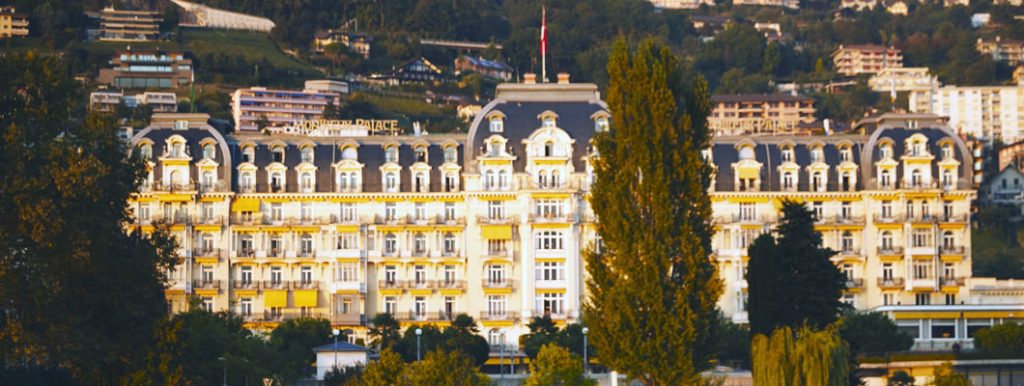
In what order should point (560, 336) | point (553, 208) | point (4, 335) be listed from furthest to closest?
point (553, 208) < point (560, 336) < point (4, 335)

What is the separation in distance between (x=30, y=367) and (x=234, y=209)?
4688 cm

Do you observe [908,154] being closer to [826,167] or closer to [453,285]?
[826,167]

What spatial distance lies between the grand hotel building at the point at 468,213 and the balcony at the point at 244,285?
0.09m

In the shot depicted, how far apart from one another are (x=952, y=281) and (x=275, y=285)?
4076 cm

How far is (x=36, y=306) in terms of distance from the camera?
304 ft

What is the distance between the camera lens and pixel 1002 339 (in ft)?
410

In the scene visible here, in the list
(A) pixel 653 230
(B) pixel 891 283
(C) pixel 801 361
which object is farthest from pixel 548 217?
(C) pixel 801 361

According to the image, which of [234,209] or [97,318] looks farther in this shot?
[234,209]

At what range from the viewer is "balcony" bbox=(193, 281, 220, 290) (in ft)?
472

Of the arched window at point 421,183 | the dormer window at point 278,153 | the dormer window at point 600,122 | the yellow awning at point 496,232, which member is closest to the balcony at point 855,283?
the dormer window at point 600,122

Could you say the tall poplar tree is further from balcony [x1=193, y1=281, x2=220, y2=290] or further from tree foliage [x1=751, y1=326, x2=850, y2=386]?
balcony [x1=193, y1=281, x2=220, y2=290]

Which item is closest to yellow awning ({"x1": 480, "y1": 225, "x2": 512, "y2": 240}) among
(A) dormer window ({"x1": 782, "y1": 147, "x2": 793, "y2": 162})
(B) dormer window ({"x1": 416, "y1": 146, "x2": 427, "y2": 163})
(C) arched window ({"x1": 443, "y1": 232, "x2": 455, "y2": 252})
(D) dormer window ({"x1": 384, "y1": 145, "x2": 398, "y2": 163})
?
(C) arched window ({"x1": 443, "y1": 232, "x2": 455, "y2": 252})

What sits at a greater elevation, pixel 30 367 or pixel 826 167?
pixel 826 167

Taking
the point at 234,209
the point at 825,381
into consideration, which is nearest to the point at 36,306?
the point at 825,381
